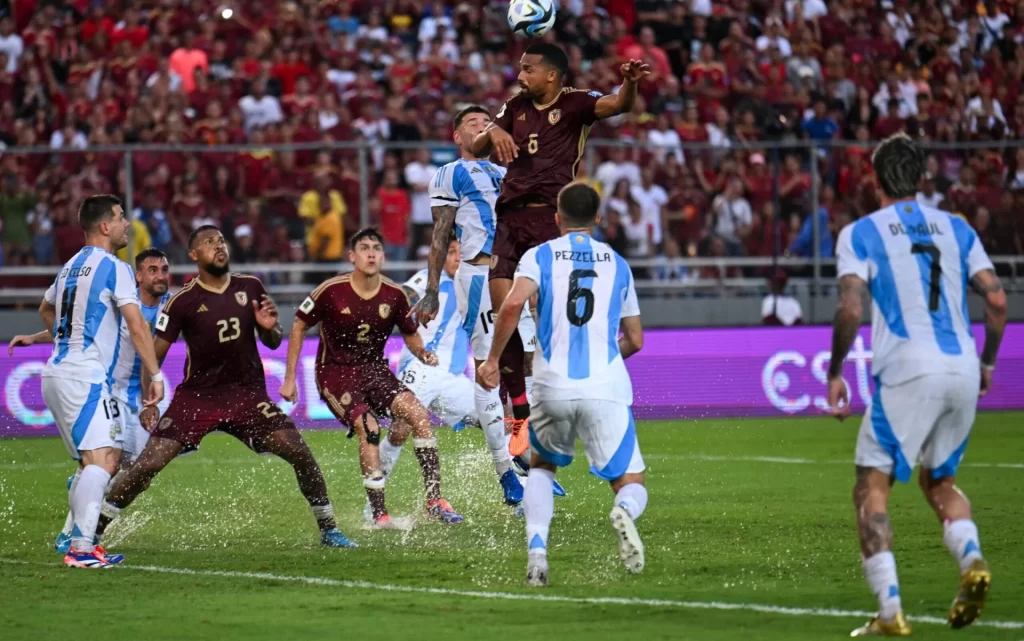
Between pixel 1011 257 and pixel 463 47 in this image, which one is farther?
pixel 463 47

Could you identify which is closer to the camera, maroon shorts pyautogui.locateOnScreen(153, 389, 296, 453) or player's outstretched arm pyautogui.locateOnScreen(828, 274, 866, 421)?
player's outstretched arm pyautogui.locateOnScreen(828, 274, 866, 421)

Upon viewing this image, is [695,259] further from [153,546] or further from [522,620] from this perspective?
[522,620]

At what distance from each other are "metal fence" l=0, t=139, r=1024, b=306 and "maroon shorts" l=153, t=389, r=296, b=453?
816 centimetres

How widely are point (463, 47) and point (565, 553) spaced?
14.9m

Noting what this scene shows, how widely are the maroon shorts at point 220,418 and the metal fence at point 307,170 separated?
26.8ft

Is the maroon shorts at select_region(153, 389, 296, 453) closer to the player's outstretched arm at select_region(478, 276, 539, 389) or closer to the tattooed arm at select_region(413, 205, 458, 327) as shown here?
the tattooed arm at select_region(413, 205, 458, 327)

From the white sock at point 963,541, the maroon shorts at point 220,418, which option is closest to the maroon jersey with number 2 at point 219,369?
the maroon shorts at point 220,418

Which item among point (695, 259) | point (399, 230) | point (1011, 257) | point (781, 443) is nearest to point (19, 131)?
point (399, 230)

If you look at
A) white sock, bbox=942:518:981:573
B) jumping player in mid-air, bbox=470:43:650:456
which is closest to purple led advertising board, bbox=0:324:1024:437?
jumping player in mid-air, bbox=470:43:650:456

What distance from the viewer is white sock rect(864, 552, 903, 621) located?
22.1 ft

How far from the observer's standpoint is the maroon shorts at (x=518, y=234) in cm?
1057

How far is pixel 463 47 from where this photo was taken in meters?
23.5

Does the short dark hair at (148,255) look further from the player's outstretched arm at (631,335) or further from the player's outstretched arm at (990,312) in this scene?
the player's outstretched arm at (990,312)

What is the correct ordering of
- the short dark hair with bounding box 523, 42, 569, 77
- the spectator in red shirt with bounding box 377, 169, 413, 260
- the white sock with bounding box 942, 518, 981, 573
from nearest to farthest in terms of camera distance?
the white sock with bounding box 942, 518, 981, 573 < the short dark hair with bounding box 523, 42, 569, 77 < the spectator in red shirt with bounding box 377, 169, 413, 260
